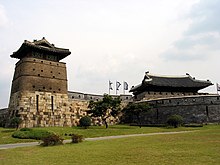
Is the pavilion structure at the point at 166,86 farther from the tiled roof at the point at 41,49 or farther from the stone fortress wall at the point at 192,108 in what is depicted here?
the tiled roof at the point at 41,49

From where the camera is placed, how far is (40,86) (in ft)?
116

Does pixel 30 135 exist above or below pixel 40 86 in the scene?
below

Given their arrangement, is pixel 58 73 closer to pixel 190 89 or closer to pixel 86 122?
pixel 86 122

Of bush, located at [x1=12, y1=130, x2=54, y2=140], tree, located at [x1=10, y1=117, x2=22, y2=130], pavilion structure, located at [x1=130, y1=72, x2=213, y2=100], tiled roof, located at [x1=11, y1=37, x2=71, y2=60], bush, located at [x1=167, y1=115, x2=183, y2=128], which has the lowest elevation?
bush, located at [x1=12, y1=130, x2=54, y2=140]

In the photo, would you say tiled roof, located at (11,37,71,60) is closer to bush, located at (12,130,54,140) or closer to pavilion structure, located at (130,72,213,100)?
bush, located at (12,130,54,140)

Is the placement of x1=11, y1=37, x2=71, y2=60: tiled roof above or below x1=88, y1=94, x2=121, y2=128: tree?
above

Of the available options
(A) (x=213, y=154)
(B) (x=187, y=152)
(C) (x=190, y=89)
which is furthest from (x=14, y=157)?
(C) (x=190, y=89)

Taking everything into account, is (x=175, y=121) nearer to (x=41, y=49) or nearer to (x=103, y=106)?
(x=103, y=106)

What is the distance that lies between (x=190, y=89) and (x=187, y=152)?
39.5 m

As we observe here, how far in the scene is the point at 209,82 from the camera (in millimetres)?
49656

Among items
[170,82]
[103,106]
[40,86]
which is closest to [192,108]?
[170,82]

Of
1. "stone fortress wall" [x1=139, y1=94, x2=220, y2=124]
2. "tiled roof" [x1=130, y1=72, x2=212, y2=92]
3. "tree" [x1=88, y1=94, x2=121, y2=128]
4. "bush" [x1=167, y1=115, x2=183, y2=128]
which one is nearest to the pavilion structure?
"tiled roof" [x1=130, y1=72, x2=212, y2=92]

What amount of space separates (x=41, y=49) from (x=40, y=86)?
5.33 metres

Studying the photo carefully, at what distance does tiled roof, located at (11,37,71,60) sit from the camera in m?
34.8
